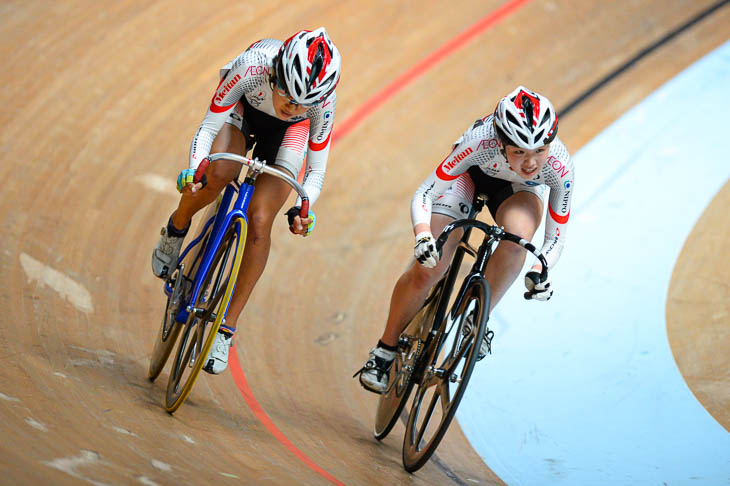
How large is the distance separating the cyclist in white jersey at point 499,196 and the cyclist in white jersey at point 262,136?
1.70 ft

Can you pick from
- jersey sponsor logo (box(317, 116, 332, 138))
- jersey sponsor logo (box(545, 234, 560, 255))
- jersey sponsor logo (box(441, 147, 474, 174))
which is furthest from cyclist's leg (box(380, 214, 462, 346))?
jersey sponsor logo (box(317, 116, 332, 138))

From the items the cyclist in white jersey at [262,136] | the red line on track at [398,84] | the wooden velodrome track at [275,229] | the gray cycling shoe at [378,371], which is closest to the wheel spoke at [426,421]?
the wooden velodrome track at [275,229]

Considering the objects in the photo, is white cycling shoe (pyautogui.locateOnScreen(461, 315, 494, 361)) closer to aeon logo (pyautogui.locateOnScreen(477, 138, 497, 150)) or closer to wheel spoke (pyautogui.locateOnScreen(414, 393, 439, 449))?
wheel spoke (pyautogui.locateOnScreen(414, 393, 439, 449))

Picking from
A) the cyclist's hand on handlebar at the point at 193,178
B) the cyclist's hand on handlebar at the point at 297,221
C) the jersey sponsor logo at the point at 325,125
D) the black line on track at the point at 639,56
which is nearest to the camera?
the cyclist's hand on handlebar at the point at 193,178

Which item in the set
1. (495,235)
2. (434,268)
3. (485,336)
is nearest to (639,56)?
(434,268)

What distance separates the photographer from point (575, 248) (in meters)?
5.47

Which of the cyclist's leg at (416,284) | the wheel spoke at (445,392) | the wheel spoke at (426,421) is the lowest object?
the wheel spoke at (426,421)

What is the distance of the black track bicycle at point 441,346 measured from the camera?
3098 mm

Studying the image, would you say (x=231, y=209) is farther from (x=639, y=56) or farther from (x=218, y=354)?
(x=639, y=56)

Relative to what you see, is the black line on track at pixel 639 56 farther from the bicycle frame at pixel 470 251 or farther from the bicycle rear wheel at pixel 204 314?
the bicycle rear wheel at pixel 204 314

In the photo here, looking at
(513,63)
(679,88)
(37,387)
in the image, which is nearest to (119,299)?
(37,387)

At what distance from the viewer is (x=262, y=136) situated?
3.63m

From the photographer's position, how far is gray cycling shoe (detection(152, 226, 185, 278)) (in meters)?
3.68

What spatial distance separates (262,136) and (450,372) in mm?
1292
